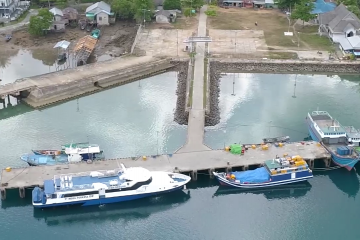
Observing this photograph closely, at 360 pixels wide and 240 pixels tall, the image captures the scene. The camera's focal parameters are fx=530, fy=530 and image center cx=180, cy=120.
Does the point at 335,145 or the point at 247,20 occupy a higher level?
the point at 247,20

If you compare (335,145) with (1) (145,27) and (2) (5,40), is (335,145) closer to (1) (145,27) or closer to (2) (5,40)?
(1) (145,27)

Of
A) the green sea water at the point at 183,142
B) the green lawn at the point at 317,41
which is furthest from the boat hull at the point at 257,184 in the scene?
the green lawn at the point at 317,41

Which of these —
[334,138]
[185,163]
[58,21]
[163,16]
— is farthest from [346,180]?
[58,21]

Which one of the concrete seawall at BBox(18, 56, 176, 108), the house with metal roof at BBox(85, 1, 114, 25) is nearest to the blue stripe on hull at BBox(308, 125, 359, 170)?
the concrete seawall at BBox(18, 56, 176, 108)

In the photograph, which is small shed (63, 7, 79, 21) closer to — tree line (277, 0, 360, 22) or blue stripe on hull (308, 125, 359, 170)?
tree line (277, 0, 360, 22)

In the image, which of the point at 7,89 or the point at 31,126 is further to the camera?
the point at 7,89

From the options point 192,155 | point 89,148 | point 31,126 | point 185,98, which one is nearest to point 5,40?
point 31,126

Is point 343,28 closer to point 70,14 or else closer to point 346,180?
point 346,180
